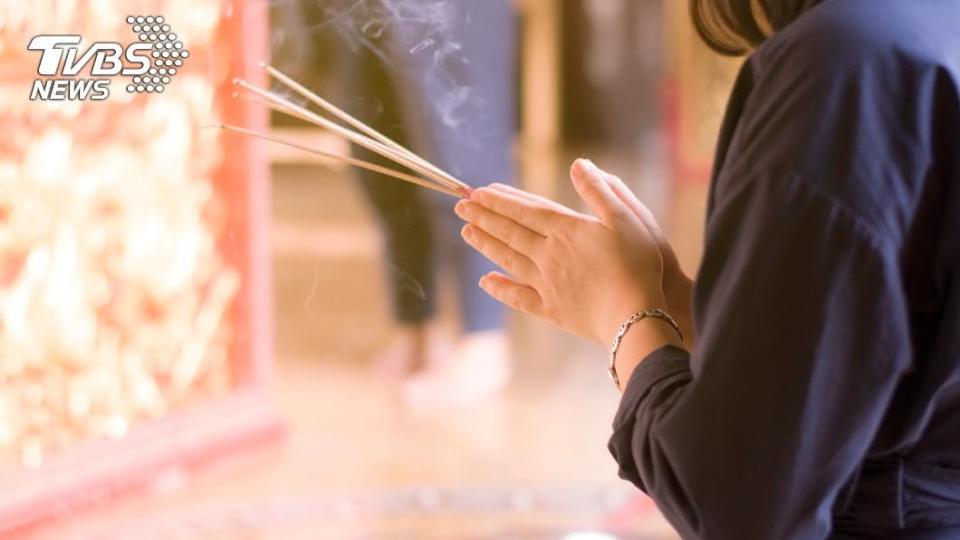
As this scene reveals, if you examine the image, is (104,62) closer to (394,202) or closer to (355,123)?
(355,123)

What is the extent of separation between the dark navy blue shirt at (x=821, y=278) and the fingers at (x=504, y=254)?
0.16 m


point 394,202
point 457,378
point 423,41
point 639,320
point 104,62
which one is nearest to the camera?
point 639,320

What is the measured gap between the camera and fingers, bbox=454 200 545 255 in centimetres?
75

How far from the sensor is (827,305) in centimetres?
57

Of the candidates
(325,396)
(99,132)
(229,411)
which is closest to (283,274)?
(325,396)

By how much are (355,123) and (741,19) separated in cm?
32

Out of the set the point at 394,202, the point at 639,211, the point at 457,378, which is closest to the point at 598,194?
the point at 639,211

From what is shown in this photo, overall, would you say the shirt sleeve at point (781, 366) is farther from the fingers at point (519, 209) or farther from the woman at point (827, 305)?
the fingers at point (519, 209)

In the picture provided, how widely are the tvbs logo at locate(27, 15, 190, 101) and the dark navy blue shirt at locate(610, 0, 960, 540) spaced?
43cm

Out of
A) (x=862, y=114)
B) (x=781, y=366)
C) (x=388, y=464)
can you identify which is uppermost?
(x=862, y=114)

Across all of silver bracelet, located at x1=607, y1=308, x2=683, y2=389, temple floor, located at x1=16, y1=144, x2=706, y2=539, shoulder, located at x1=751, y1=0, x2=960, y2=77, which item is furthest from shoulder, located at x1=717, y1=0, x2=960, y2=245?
temple floor, located at x1=16, y1=144, x2=706, y2=539

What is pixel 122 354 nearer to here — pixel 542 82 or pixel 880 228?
pixel 880 228

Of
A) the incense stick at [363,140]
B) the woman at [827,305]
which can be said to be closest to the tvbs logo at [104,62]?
the incense stick at [363,140]

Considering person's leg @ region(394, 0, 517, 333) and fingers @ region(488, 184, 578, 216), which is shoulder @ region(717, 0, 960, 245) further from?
person's leg @ region(394, 0, 517, 333)
